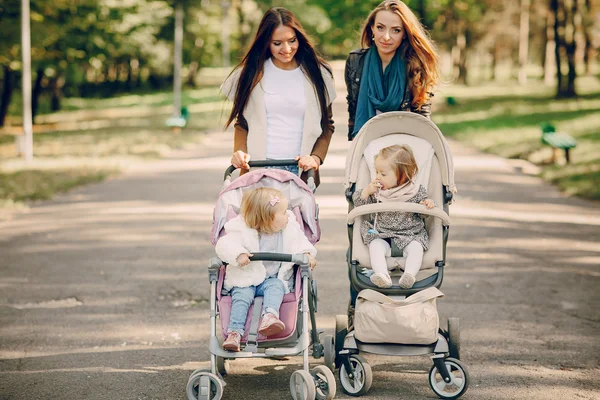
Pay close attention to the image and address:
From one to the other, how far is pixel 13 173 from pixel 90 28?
17.9m

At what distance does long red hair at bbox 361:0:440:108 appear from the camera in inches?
204

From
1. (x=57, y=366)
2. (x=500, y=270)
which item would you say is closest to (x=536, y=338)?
(x=500, y=270)

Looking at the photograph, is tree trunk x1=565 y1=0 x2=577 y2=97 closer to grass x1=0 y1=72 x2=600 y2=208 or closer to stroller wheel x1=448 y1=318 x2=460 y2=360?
grass x1=0 y1=72 x2=600 y2=208

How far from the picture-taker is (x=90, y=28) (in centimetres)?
3184

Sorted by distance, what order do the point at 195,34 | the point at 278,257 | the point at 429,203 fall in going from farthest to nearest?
the point at 195,34 → the point at 429,203 → the point at 278,257

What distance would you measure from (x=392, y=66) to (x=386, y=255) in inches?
46.9

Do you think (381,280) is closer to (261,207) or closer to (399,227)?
(399,227)

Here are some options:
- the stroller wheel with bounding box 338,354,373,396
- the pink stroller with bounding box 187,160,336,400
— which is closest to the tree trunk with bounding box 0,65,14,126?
the pink stroller with bounding box 187,160,336,400

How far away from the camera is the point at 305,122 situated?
545 cm

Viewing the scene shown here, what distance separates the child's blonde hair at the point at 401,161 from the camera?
4902 millimetres

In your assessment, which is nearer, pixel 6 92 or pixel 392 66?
pixel 392 66

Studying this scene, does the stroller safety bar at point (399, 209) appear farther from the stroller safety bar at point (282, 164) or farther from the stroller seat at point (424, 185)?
the stroller safety bar at point (282, 164)

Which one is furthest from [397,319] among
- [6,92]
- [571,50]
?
[571,50]

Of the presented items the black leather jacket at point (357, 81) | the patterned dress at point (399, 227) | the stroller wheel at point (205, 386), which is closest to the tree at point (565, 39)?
the black leather jacket at point (357, 81)
